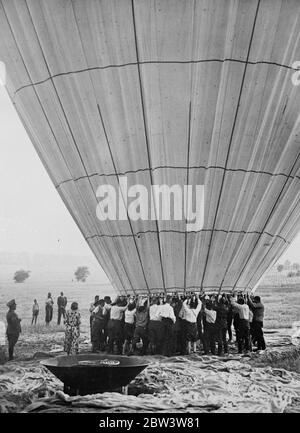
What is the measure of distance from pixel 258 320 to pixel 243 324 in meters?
0.10

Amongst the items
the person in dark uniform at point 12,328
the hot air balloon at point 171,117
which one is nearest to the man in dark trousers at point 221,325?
the hot air balloon at point 171,117

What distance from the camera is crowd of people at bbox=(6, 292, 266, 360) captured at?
3.54 m

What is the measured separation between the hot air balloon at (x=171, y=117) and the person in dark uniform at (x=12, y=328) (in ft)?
2.13

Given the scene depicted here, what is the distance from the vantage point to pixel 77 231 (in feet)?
12.4

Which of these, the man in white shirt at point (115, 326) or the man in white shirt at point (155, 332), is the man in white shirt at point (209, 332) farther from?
the man in white shirt at point (115, 326)

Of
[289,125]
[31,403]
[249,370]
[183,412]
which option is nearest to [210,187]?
[289,125]

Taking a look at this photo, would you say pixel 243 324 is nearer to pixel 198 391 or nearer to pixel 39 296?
pixel 198 391

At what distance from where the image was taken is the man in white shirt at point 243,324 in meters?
3.54

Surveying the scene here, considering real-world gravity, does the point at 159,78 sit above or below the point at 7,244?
above

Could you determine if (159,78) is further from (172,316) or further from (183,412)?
(183,412)

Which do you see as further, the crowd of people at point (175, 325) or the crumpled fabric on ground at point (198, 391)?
the crowd of people at point (175, 325)

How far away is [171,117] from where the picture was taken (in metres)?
3.56

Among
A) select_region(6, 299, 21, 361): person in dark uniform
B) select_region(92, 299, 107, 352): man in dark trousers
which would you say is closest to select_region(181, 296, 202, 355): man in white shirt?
select_region(92, 299, 107, 352): man in dark trousers

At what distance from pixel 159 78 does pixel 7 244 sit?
1458 mm
